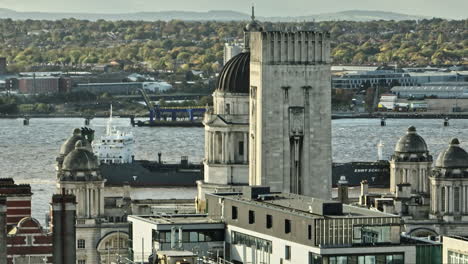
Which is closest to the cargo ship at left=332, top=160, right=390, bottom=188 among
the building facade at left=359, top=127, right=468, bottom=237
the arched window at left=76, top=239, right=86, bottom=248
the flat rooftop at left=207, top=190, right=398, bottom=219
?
the building facade at left=359, top=127, right=468, bottom=237

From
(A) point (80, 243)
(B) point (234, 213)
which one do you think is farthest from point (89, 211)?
(B) point (234, 213)

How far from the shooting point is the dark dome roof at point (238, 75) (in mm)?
68000

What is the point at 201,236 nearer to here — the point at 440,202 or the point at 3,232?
the point at 3,232

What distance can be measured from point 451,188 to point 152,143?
337ft

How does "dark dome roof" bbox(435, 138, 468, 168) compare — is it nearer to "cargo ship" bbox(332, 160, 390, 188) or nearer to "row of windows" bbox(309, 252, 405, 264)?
"row of windows" bbox(309, 252, 405, 264)

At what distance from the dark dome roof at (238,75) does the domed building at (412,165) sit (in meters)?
5.05

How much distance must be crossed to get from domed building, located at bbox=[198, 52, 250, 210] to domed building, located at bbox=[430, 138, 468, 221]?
6.31 meters

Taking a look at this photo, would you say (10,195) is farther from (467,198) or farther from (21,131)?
(21,131)

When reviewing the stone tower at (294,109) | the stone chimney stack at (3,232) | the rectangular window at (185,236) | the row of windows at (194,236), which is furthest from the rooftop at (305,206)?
the stone tower at (294,109)

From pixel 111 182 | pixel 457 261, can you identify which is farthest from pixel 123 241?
pixel 111 182

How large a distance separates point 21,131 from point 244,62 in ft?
396

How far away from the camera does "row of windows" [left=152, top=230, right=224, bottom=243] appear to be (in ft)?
157

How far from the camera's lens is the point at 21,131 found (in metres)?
188

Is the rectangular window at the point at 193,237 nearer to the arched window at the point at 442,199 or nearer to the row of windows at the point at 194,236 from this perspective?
the row of windows at the point at 194,236
